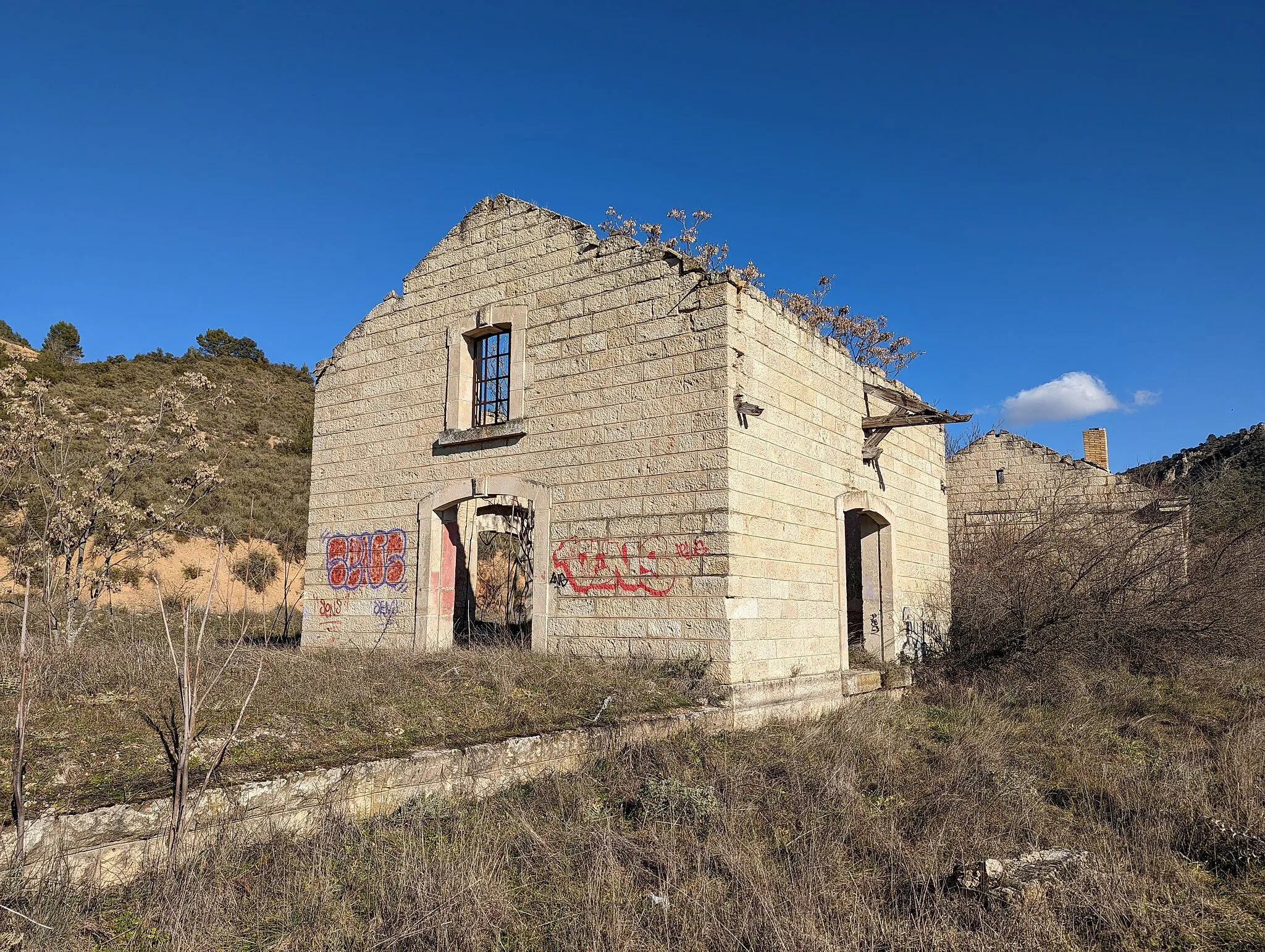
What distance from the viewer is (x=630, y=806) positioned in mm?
5848

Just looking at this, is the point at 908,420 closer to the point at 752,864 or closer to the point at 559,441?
the point at 559,441

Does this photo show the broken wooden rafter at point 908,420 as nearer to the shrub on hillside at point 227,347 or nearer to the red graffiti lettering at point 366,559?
→ the red graffiti lettering at point 366,559

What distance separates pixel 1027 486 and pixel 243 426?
27.2 meters

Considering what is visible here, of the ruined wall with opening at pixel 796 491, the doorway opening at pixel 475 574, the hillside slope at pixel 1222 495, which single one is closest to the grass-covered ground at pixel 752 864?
the ruined wall with opening at pixel 796 491

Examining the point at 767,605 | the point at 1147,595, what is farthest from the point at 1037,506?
the point at 767,605

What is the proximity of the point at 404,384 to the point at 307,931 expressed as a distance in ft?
26.7

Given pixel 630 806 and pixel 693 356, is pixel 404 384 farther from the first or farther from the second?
pixel 630 806

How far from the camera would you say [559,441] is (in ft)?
31.2

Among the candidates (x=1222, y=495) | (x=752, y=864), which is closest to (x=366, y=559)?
(x=752, y=864)

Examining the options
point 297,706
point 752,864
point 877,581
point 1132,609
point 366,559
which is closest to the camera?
point 752,864

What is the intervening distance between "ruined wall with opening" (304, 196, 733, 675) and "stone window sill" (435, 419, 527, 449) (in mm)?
44

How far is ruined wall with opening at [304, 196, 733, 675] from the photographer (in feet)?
27.8

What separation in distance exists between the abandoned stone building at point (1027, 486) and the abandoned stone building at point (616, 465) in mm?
6206

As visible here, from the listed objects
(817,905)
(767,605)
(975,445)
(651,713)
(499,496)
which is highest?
(975,445)
